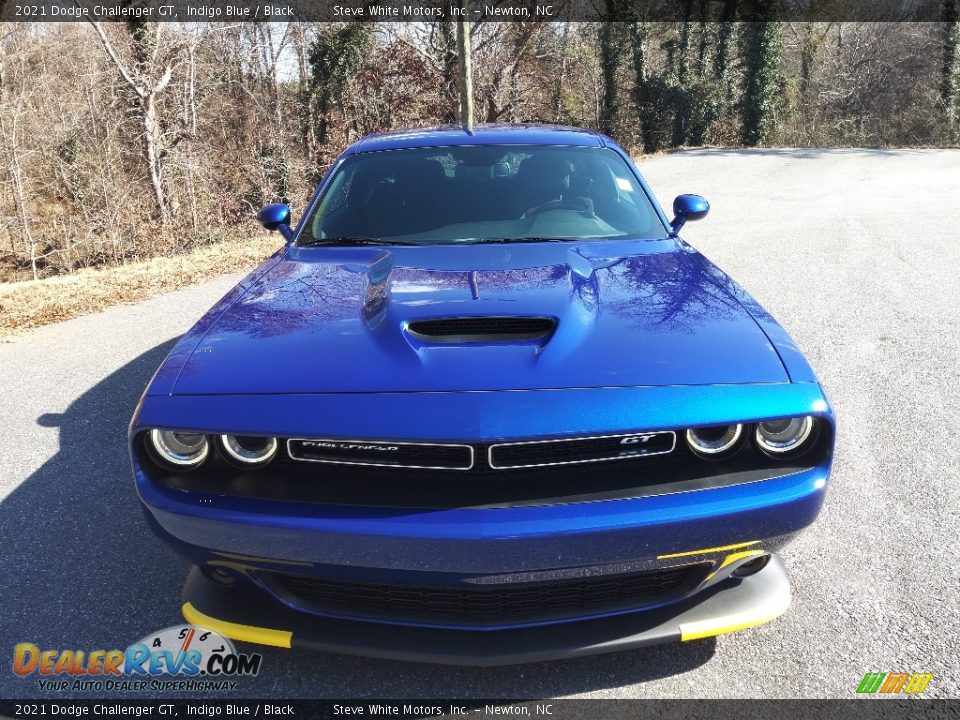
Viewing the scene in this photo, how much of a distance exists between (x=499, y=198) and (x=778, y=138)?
2748 centimetres

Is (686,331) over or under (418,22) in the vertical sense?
under

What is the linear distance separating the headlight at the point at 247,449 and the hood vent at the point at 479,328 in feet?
1.74

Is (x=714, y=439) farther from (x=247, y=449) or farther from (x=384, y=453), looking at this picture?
(x=247, y=449)

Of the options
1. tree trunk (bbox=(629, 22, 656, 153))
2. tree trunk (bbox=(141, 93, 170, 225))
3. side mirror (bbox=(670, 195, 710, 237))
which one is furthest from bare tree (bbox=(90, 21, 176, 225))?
tree trunk (bbox=(629, 22, 656, 153))

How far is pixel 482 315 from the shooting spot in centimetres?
224

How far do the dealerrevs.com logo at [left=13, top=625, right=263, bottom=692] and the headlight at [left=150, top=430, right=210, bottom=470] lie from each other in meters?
0.55

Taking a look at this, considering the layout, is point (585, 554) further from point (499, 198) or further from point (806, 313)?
point (806, 313)

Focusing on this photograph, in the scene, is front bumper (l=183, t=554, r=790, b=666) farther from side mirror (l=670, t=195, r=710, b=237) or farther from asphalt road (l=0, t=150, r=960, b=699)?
side mirror (l=670, t=195, r=710, b=237)

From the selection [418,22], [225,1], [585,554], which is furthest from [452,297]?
[418,22]

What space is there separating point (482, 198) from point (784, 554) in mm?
1994

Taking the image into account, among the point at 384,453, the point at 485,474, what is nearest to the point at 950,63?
the point at 485,474

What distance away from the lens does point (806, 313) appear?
19.6 ft

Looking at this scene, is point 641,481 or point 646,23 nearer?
point 641,481

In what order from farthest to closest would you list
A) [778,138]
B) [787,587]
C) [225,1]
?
1. [778,138]
2. [225,1]
3. [787,587]
